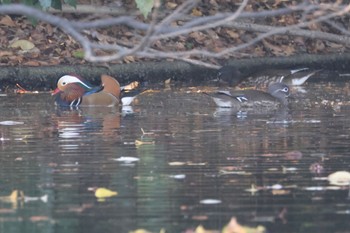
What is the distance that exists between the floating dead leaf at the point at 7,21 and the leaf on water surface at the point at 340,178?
10172 mm

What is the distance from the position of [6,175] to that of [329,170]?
7.78 ft

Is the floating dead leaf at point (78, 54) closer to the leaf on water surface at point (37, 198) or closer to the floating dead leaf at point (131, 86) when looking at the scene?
the floating dead leaf at point (131, 86)

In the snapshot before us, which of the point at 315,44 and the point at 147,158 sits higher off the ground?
the point at 315,44

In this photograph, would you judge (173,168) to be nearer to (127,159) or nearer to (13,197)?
(127,159)

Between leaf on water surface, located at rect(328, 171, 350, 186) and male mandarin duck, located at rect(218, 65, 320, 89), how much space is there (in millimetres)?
8219

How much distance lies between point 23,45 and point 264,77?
11.5 ft

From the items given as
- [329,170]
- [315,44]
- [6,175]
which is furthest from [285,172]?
[315,44]

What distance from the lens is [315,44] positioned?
64.6ft

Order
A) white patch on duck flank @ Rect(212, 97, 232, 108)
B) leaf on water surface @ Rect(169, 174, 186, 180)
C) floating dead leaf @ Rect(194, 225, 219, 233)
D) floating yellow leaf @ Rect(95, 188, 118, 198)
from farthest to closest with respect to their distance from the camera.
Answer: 1. white patch on duck flank @ Rect(212, 97, 232, 108)
2. leaf on water surface @ Rect(169, 174, 186, 180)
3. floating yellow leaf @ Rect(95, 188, 118, 198)
4. floating dead leaf @ Rect(194, 225, 219, 233)

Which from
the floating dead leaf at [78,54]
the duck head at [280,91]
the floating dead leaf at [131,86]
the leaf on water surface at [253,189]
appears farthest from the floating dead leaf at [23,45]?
the leaf on water surface at [253,189]

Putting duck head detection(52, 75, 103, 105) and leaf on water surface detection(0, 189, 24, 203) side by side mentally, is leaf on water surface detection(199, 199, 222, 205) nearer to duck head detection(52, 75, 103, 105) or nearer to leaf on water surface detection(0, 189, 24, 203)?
leaf on water surface detection(0, 189, 24, 203)

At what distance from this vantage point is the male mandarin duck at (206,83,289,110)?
1428 centimetres

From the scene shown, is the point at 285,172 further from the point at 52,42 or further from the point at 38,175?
the point at 52,42

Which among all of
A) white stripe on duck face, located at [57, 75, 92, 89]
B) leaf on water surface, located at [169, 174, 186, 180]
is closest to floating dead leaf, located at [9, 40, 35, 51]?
white stripe on duck face, located at [57, 75, 92, 89]
